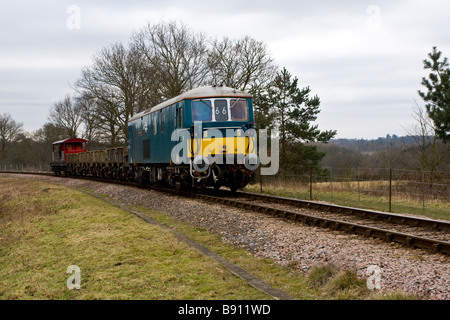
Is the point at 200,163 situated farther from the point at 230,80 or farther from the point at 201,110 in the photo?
the point at 230,80

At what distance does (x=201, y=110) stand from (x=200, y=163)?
1858mm

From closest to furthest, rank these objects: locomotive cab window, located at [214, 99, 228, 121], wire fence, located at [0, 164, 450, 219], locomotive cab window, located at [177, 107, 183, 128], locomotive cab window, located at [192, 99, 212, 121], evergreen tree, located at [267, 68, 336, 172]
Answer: wire fence, located at [0, 164, 450, 219] → locomotive cab window, located at [192, 99, 212, 121] → locomotive cab window, located at [214, 99, 228, 121] → locomotive cab window, located at [177, 107, 183, 128] → evergreen tree, located at [267, 68, 336, 172]

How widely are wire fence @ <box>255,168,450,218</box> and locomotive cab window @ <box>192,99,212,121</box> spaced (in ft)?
13.9

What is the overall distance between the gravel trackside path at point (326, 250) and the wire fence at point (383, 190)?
5401mm

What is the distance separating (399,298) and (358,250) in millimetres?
2360

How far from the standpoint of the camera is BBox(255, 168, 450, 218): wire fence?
49.1 feet

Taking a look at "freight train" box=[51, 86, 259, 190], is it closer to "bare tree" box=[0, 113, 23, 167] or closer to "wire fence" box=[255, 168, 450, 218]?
"wire fence" box=[255, 168, 450, 218]

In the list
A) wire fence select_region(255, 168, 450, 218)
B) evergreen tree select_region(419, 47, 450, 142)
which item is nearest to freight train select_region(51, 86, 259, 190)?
wire fence select_region(255, 168, 450, 218)

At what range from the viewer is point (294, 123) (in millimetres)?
35625

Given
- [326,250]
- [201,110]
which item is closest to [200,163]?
[201,110]

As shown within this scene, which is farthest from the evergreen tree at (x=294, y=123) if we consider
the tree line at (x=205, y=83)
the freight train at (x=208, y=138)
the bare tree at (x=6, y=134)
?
the bare tree at (x=6, y=134)

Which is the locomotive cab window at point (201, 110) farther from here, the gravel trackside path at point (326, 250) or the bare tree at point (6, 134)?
the bare tree at point (6, 134)

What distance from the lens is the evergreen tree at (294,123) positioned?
3497 cm
